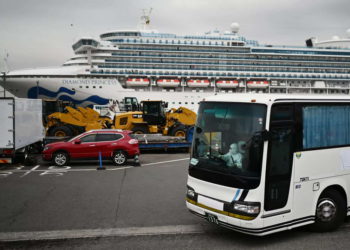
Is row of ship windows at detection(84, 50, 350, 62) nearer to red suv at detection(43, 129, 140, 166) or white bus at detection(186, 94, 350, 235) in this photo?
red suv at detection(43, 129, 140, 166)

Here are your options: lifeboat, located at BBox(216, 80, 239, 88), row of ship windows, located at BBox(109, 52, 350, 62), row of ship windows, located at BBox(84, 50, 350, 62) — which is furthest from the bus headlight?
row of ship windows, located at BBox(84, 50, 350, 62)

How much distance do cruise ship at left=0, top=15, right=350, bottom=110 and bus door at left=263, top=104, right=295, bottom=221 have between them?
35182mm

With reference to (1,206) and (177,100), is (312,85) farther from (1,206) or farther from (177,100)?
(1,206)

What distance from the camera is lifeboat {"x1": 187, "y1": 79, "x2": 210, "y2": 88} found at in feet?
142

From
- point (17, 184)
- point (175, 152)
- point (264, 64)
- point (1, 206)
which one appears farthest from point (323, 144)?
point (264, 64)

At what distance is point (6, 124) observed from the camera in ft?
38.1

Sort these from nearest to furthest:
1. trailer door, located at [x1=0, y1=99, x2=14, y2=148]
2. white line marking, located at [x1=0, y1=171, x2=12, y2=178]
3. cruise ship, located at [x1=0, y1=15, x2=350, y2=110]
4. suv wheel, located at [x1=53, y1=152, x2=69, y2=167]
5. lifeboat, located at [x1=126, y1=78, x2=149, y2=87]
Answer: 1. white line marking, located at [x1=0, y1=171, x2=12, y2=178]
2. trailer door, located at [x1=0, y1=99, x2=14, y2=148]
3. suv wheel, located at [x1=53, y1=152, x2=69, y2=167]
4. cruise ship, located at [x1=0, y1=15, x2=350, y2=110]
5. lifeboat, located at [x1=126, y1=78, x2=149, y2=87]

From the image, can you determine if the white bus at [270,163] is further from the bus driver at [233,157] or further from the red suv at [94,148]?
the red suv at [94,148]

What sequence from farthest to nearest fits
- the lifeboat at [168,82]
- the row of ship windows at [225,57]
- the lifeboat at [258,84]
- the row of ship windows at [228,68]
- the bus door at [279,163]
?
the lifeboat at [258,84], the row of ship windows at [225,57], the row of ship windows at [228,68], the lifeboat at [168,82], the bus door at [279,163]

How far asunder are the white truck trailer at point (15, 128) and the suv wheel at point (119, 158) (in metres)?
3.53

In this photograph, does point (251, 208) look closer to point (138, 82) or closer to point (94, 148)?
point (94, 148)

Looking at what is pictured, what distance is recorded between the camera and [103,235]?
5602 millimetres

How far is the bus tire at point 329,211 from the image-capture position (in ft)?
17.9

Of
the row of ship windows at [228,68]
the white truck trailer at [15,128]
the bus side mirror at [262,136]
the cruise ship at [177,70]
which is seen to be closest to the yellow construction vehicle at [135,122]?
the white truck trailer at [15,128]
